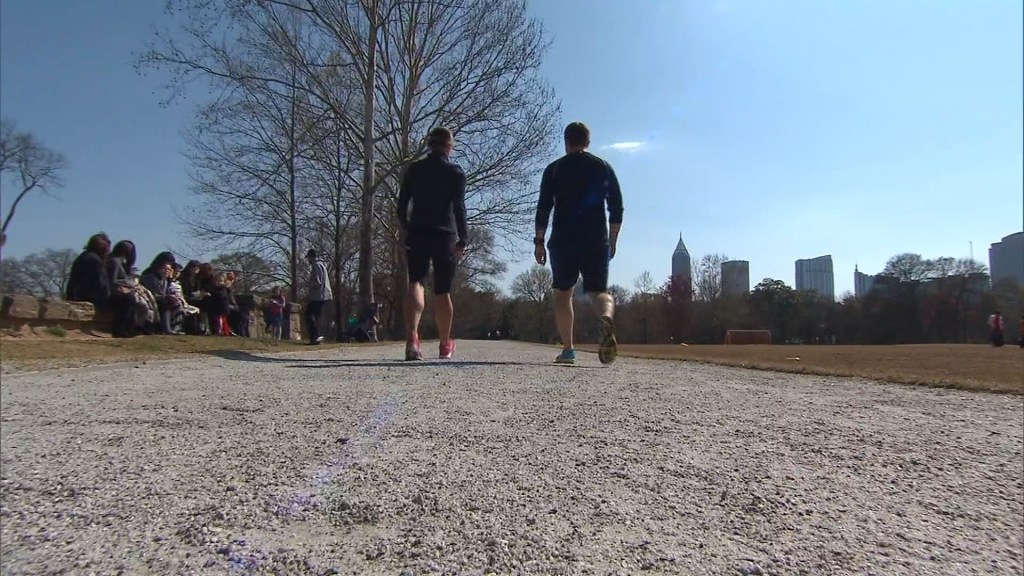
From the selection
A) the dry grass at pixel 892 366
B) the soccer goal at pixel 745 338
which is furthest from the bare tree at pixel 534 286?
the dry grass at pixel 892 366

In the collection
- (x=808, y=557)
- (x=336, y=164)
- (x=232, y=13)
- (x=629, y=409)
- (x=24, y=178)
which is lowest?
(x=808, y=557)

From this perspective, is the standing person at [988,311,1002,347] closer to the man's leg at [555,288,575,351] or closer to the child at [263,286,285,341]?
the child at [263,286,285,341]

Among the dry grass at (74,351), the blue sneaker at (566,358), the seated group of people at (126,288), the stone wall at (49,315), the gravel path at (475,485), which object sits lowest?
the gravel path at (475,485)

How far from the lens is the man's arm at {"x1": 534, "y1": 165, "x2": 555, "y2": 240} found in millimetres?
5387

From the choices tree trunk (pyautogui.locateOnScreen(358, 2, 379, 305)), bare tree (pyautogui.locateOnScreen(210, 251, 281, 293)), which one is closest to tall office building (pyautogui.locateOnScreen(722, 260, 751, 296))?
tree trunk (pyautogui.locateOnScreen(358, 2, 379, 305))

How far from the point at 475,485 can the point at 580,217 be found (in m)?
3.54

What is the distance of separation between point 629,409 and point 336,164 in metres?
16.8

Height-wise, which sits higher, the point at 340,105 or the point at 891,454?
the point at 340,105

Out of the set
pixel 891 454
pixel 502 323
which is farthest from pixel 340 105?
pixel 502 323

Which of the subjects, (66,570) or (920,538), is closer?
(66,570)

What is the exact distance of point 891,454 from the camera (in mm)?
2535

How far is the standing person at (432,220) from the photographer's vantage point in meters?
5.30

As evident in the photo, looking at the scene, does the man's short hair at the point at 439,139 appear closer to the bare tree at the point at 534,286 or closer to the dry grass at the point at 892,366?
the dry grass at the point at 892,366

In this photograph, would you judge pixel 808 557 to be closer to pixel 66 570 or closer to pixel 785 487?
pixel 785 487
